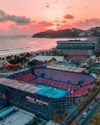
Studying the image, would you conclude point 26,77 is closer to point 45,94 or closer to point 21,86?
point 21,86

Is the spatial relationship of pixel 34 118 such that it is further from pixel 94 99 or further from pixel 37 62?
pixel 37 62

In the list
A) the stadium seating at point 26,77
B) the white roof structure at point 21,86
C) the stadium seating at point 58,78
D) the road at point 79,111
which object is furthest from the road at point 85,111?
the stadium seating at point 26,77

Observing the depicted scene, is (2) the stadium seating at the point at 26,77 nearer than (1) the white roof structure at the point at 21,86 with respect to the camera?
No

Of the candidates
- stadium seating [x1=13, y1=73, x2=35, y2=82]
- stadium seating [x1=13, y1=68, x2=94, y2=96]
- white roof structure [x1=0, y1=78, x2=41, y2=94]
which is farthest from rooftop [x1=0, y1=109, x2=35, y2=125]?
stadium seating [x1=13, y1=73, x2=35, y2=82]

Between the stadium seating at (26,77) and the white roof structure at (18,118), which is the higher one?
the stadium seating at (26,77)

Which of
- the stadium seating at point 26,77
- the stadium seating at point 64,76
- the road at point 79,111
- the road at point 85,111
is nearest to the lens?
the road at point 79,111

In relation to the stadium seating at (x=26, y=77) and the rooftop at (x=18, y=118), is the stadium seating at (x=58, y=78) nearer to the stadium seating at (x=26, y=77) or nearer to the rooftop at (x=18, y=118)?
the stadium seating at (x=26, y=77)

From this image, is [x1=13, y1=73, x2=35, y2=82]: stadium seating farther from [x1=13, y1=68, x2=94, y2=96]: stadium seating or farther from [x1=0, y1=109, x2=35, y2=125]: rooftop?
[x1=0, y1=109, x2=35, y2=125]: rooftop

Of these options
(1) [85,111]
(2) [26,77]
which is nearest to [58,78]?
(2) [26,77]

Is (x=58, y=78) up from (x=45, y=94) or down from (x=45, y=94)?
down
